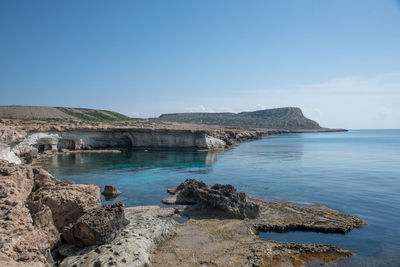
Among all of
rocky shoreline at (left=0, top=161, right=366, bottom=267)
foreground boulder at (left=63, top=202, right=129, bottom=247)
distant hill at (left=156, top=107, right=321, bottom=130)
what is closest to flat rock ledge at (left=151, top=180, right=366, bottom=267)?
rocky shoreline at (left=0, top=161, right=366, bottom=267)

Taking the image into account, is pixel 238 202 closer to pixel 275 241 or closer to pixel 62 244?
pixel 275 241

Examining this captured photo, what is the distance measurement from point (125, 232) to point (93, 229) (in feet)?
4.04

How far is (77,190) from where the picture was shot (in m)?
9.73

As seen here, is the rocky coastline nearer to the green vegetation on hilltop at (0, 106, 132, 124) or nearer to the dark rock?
the dark rock

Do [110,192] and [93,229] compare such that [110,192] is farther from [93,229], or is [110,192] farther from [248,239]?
[248,239]

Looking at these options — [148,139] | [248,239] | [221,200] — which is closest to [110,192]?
[221,200]

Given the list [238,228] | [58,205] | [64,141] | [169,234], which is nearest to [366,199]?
[238,228]

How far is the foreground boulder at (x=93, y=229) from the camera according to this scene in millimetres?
7746

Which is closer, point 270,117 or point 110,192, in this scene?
point 110,192

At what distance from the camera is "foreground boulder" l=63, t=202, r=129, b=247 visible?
7.75m

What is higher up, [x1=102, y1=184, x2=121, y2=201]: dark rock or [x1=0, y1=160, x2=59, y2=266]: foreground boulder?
[x1=0, y1=160, x2=59, y2=266]: foreground boulder

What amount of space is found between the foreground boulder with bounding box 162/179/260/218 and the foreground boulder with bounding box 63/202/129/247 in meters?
5.44

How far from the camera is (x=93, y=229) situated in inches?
303

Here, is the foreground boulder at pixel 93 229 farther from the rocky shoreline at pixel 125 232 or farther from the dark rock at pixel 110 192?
the dark rock at pixel 110 192
